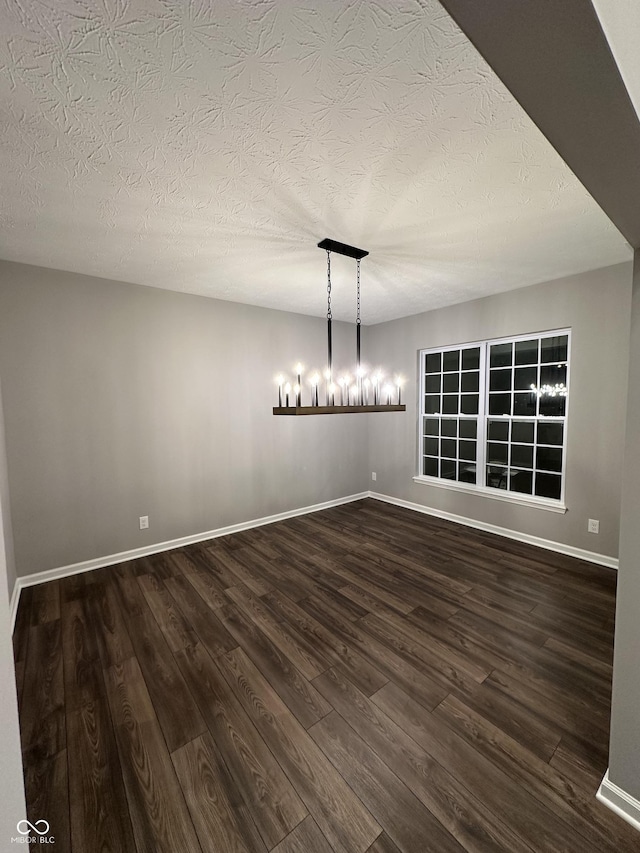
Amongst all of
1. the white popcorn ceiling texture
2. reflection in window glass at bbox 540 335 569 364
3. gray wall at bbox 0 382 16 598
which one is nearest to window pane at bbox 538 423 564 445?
reflection in window glass at bbox 540 335 569 364

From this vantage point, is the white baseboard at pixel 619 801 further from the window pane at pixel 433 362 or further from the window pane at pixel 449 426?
the window pane at pixel 433 362

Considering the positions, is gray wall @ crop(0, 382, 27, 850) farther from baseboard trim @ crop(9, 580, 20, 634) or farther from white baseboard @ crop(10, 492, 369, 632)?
baseboard trim @ crop(9, 580, 20, 634)

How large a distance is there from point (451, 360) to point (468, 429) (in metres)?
0.93

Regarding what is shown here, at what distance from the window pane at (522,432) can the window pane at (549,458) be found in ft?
0.53

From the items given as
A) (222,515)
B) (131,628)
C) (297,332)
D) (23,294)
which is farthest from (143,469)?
(297,332)

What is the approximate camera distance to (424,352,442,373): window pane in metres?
4.68

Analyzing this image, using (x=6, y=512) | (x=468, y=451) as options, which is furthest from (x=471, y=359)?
(x=6, y=512)

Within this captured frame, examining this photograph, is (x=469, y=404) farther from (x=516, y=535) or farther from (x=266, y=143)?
(x=266, y=143)

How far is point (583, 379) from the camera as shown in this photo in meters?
3.32

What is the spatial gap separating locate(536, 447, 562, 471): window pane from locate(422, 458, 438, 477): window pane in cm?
129

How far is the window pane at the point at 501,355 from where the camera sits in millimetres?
3945

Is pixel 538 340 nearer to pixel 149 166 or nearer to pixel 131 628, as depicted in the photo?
pixel 149 166

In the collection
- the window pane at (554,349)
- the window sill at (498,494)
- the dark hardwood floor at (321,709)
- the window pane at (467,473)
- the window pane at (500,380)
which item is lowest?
the dark hardwood floor at (321,709)

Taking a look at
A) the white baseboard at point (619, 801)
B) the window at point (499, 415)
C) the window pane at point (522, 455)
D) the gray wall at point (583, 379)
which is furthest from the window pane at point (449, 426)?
the white baseboard at point (619, 801)
